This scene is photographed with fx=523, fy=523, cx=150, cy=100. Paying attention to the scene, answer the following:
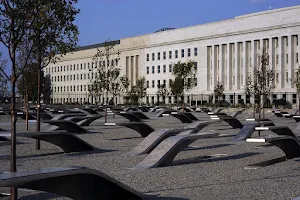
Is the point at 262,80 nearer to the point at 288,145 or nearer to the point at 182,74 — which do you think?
the point at 288,145

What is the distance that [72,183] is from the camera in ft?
23.9

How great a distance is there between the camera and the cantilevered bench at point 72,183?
639 centimetres

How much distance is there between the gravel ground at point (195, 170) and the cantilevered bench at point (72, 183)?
129 cm

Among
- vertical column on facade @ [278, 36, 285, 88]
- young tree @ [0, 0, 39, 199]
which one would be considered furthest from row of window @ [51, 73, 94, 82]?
young tree @ [0, 0, 39, 199]

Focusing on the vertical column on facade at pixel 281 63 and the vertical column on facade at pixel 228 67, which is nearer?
the vertical column on facade at pixel 281 63

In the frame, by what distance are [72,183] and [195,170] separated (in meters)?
5.85

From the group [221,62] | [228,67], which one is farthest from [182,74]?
[221,62]

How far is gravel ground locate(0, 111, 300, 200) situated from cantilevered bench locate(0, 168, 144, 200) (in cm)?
129

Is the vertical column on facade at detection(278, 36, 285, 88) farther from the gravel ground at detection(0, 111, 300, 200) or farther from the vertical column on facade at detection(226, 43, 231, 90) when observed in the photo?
the gravel ground at detection(0, 111, 300, 200)

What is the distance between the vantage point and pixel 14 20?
27.9ft

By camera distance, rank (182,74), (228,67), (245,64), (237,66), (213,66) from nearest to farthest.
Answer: (182,74) < (245,64) < (237,66) < (228,67) < (213,66)

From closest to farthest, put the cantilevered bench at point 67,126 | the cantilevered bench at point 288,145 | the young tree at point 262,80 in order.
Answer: the cantilevered bench at point 288,145 → the cantilevered bench at point 67,126 → the young tree at point 262,80

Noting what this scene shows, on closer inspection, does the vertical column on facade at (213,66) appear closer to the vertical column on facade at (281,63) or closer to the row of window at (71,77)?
the vertical column on facade at (281,63)

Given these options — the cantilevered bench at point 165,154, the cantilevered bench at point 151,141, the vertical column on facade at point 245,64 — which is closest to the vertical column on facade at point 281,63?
the vertical column on facade at point 245,64
